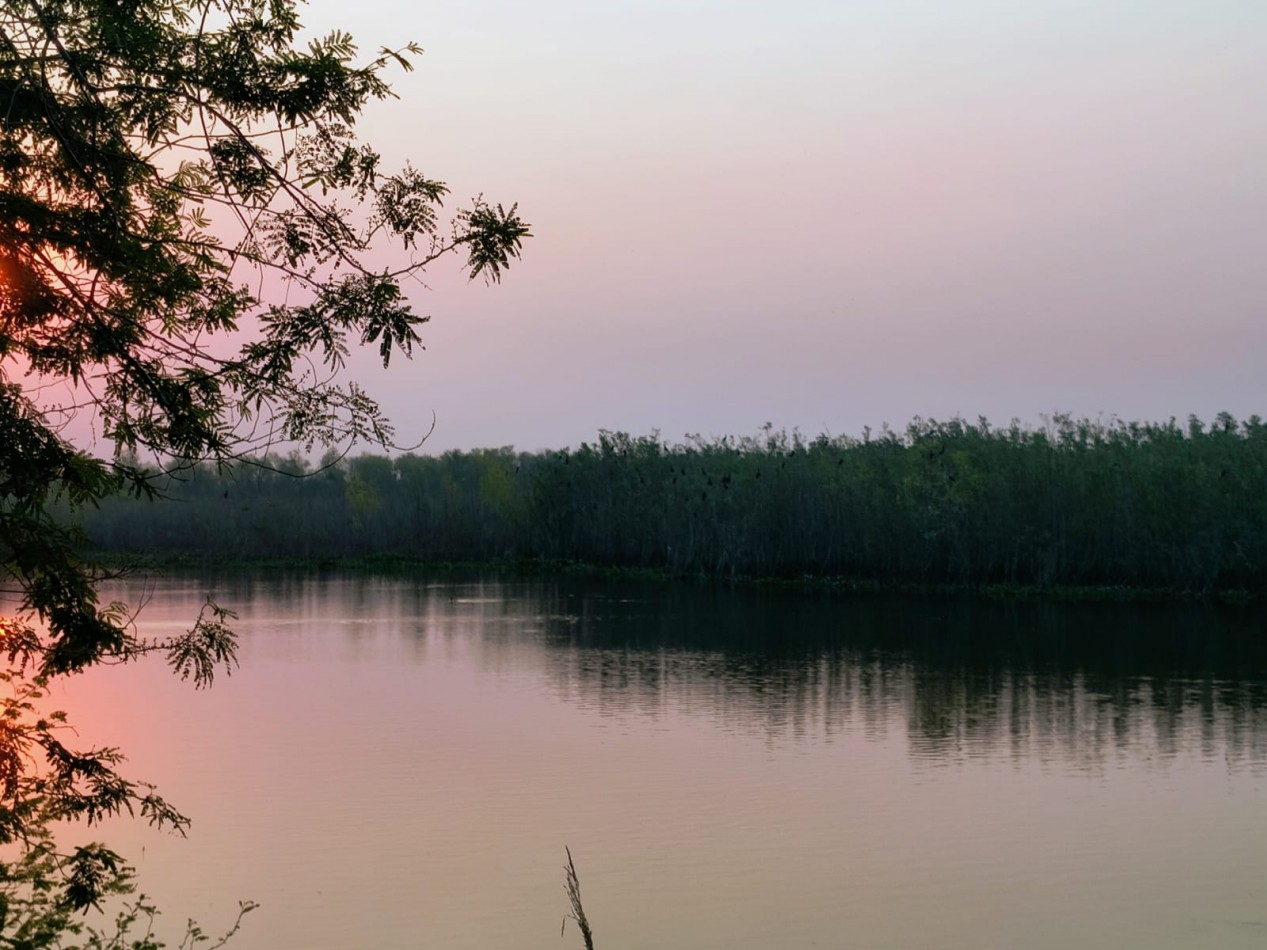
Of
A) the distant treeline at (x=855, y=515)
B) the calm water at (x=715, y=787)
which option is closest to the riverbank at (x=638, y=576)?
the distant treeline at (x=855, y=515)

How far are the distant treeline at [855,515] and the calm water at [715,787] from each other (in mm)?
8018

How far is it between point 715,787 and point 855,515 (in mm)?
23231

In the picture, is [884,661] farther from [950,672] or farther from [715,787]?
[715,787]

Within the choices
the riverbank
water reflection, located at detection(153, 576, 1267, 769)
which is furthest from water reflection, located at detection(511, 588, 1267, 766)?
the riverbank

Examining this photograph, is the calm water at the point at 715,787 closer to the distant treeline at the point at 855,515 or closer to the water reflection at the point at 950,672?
the water reflection at the point at 950,672

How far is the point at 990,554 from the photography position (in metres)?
33.1

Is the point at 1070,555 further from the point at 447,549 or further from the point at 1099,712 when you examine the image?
the point at 447,549

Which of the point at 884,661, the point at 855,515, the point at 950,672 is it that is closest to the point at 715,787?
the point at 950,672

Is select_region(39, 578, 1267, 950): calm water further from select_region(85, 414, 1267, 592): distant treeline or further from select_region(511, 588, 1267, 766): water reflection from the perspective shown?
select_region(85, 414, 1267, 592): distant treeline

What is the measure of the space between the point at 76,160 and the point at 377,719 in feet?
35.6

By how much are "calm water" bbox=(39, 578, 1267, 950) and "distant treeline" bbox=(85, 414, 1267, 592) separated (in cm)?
802

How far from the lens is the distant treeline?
1236 inches

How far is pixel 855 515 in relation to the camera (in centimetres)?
3497

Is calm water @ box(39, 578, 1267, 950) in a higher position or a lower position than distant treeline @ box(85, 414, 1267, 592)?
lower
